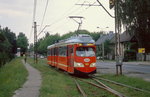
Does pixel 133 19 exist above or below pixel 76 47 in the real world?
above

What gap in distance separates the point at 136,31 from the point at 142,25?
1.50m

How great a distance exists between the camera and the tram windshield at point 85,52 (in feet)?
83.3

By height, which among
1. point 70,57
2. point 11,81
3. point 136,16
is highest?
point 136,16

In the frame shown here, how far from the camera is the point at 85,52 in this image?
2558 cm

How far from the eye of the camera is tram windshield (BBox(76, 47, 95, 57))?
25381 millimetres

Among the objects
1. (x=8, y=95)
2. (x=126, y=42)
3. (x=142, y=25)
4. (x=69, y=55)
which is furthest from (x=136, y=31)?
(x=8, y=95)

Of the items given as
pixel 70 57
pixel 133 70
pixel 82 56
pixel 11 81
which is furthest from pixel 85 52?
pixel 133 70

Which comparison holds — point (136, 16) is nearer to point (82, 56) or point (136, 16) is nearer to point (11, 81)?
point (82, 56)

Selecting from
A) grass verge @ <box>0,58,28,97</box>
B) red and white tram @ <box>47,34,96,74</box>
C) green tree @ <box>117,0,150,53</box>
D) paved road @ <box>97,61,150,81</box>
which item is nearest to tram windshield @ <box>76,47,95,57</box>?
red and white tram @ <box>47,34,96,74</box>

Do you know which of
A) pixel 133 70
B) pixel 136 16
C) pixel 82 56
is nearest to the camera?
pixel 82 56

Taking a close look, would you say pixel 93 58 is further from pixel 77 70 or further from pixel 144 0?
pixel 144 0

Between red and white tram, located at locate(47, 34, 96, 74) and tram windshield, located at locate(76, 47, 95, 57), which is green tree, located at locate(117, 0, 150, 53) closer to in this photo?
red and white tram, located at locate(47, 34, 96, 74)

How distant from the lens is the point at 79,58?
25141 millimetres

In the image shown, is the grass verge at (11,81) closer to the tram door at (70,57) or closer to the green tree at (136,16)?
the tram door at (70,57)
